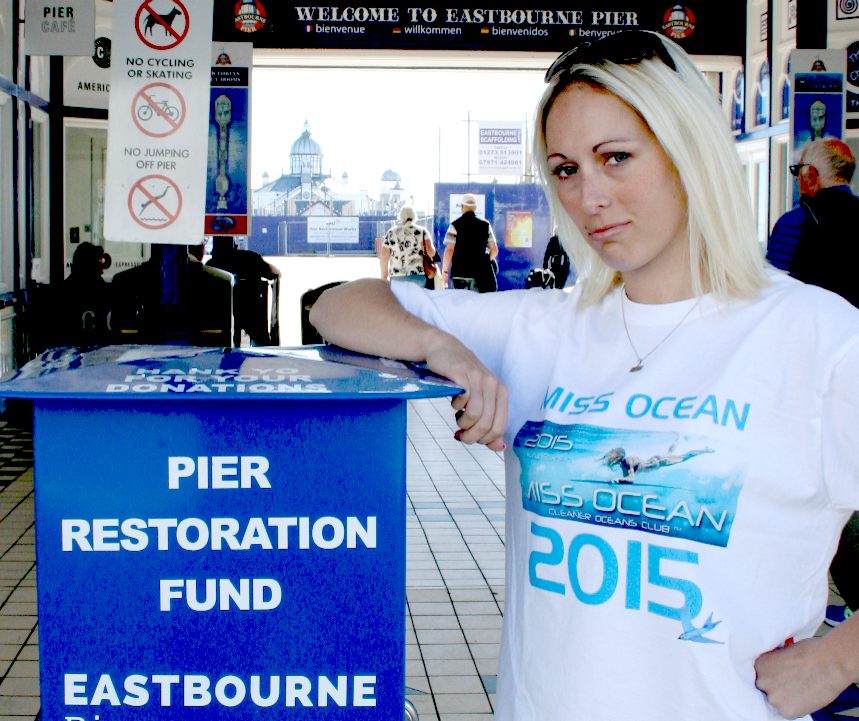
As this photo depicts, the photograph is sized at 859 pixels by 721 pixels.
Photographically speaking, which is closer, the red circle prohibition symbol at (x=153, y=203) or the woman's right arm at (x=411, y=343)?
the woman's right arm at (x=411, y=343)

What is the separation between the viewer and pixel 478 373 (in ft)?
4.25

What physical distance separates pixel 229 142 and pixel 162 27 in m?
5.44

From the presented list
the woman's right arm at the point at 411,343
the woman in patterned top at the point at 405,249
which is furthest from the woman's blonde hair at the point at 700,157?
the woman in patterned top at the point at 405,249

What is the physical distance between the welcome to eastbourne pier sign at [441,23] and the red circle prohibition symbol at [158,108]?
270 inches

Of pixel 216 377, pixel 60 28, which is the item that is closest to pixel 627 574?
pixel 216 377

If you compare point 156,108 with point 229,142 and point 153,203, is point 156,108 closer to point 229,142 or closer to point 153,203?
point 153,203

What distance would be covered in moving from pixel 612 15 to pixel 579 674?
10.0m

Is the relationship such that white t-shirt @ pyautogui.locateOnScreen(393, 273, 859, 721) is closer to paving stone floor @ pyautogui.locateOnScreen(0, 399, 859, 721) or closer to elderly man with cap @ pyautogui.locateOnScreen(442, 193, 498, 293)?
paving stone floor @ pyautogui.locateOnScreen(0, 399, 859, 721)

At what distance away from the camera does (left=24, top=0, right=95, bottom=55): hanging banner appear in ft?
23.1

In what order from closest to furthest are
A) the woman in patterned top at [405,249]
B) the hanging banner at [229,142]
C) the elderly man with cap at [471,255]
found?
the hanging banner at [229,142] → the woman in patterned top at [405,249] → the elderly man with cap at [471,255]

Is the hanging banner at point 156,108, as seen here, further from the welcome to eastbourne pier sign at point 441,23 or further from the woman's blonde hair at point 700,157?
the welcome to eastbourne pier sign at point 441,23

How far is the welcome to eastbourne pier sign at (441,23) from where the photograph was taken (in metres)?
10.4

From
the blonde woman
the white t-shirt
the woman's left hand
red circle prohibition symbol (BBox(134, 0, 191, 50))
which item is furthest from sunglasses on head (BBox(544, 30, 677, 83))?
red circle prohibition symbol (BBox(134, 0, 191, 50))

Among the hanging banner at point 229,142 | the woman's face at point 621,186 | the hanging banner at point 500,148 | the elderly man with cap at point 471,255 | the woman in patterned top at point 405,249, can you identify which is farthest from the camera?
the hanging banner at point 500,148
